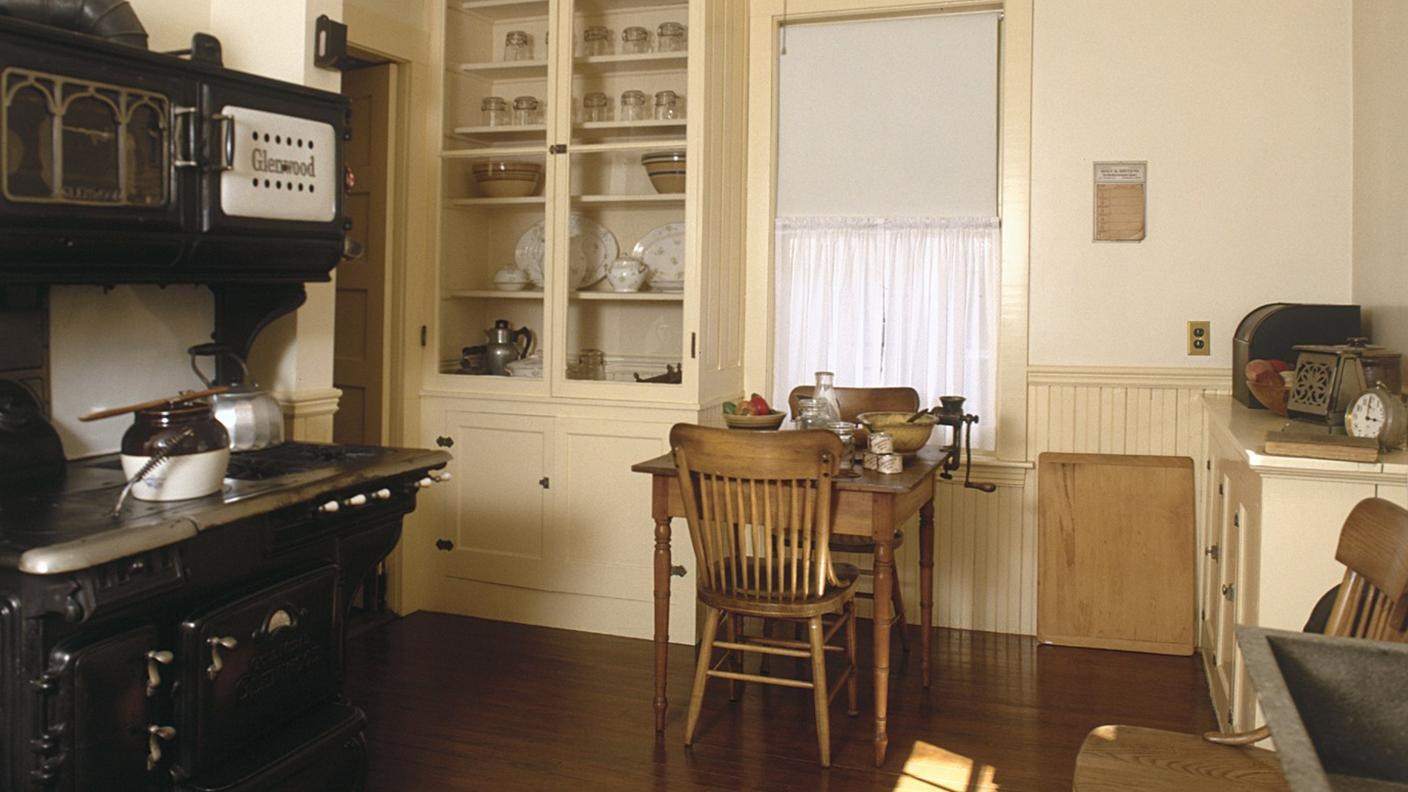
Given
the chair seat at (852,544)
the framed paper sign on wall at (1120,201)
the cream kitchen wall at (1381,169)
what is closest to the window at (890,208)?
the framed paper sign on wall at (1120,201)

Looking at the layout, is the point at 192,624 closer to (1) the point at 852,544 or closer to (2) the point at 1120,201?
(1) the point at 852,544

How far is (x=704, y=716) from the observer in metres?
3.36

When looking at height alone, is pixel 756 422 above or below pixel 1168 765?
above

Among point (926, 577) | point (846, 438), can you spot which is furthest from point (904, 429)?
point (926, 577)

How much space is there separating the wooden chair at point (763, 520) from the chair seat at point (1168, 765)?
46.3 inches

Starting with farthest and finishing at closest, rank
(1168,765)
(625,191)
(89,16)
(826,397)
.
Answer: (625,191) → (826,397) → (89,16) → (1168,765)

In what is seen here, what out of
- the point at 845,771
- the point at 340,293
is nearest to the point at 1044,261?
the point at 845,771

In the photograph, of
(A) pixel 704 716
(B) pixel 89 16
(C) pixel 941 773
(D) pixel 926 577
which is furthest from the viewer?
(D) pixel 926 577

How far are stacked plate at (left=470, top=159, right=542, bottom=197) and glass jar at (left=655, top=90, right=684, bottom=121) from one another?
0.53 metres

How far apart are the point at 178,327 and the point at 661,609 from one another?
1.54 meters

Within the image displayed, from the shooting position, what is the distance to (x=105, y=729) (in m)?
1.99

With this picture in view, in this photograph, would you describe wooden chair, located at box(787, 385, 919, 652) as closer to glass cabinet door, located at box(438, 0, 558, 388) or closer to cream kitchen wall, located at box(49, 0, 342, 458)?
glass cabinet door, located at box(438, 0, 558, 388)

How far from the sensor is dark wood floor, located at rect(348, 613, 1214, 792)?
2.93m

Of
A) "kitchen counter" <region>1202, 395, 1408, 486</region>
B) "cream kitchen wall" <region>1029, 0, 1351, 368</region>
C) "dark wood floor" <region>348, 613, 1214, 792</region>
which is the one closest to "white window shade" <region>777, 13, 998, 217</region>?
"cream kitchen wall" <region>1029, 0, 1351, 368</region>
